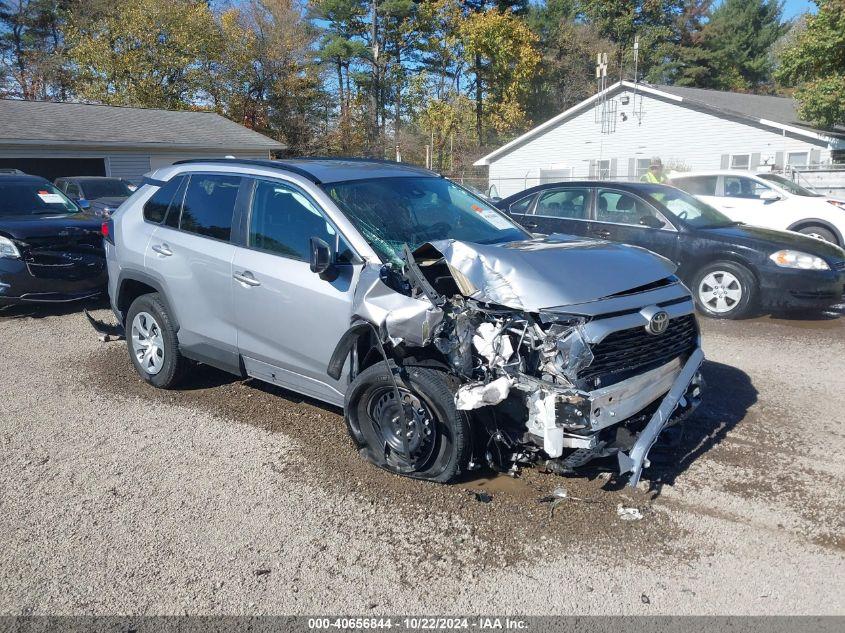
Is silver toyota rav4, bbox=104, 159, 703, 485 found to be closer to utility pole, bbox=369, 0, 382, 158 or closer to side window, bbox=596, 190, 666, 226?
side window, bbox=596, 190, 666, 226

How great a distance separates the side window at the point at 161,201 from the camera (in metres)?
5.71

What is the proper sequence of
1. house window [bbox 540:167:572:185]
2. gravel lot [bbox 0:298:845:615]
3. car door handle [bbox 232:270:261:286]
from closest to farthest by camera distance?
gravel lot [bbox 0:298:845:615]
car door handle [bbox 232:270:261:286]
house window [bbox 540:167:572:185]

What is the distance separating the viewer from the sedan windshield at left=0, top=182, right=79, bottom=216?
9.40 meters

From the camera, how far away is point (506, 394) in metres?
3.63

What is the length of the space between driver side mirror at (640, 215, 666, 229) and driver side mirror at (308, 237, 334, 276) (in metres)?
5.97

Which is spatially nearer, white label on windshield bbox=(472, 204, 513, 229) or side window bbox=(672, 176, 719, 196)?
white label on windshield bbox=(472, 204, 513, 229)

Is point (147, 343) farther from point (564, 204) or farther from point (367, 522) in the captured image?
point (564, 204)

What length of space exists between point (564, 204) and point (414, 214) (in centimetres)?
535

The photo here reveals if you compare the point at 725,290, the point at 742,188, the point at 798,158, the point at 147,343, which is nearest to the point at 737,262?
the point at 725,290

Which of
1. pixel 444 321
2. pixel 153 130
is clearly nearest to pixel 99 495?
pixel 444 321

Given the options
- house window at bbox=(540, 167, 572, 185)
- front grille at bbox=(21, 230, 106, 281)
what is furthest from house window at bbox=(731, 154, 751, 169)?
front grille at bbox=(21, 230, 106, 281)

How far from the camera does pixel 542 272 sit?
3854 mm

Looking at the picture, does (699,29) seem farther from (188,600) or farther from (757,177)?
(188,600)

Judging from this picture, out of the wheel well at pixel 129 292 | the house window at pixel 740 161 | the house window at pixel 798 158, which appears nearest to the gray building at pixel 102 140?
the house window at pixel 740 161
